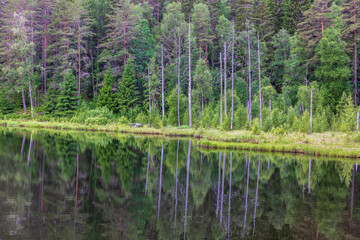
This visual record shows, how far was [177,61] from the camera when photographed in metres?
48.7

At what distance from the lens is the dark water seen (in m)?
8.77

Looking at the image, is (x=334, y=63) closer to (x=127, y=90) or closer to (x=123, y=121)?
(x=123, y=121)

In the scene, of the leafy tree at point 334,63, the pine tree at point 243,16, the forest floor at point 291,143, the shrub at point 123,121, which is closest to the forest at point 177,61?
the leafy tree at point 334,63

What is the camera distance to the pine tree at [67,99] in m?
47.6

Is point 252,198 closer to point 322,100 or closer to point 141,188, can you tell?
point 141,188

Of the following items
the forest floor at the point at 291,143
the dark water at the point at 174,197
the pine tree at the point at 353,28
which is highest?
the pine tree at the point at 353,28

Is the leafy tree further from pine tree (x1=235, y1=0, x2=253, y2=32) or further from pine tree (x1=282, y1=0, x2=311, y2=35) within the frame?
pine tree (x1=235, y1=0, x2=253, y2=32)

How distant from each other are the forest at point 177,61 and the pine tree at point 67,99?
0.50ft

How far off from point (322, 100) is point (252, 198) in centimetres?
3068

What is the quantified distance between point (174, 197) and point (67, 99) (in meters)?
40.6

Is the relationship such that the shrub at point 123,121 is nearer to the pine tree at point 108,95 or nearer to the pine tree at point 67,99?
the pine tree at point 108,95

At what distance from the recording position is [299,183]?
1467cm

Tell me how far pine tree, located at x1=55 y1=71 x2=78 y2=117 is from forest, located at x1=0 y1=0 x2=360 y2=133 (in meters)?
0.15

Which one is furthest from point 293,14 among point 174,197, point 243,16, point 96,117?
point 174,197
